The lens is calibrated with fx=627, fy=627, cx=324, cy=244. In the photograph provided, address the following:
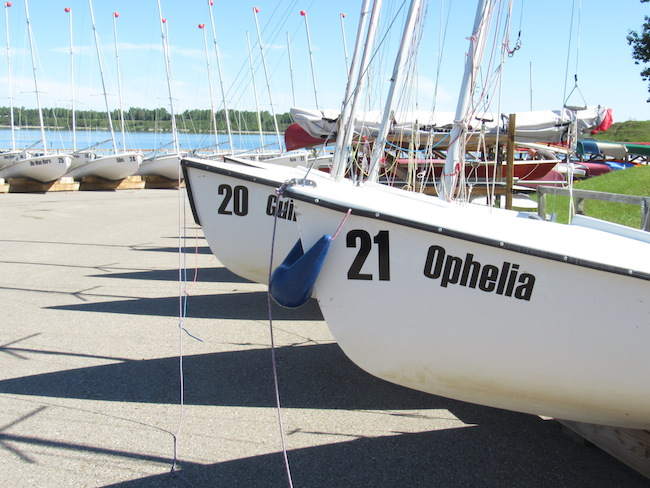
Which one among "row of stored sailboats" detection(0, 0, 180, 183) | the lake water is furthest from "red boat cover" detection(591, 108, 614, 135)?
"row of stored sailboats" detection(0, 0, 180, 183)

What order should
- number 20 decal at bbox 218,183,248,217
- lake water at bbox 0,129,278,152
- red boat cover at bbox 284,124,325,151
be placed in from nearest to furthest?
1. number 20 decal at bbox 218,183,248,217
2. red boat cover at bbox 284,124,325,151
3. lake water at bbox 0,129,278,152

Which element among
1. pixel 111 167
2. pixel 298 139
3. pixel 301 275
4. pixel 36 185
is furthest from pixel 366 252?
pixel 111 167

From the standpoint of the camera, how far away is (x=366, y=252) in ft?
11.1

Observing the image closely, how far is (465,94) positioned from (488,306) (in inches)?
161

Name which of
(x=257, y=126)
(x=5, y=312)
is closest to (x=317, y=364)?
(x=5, y=312)

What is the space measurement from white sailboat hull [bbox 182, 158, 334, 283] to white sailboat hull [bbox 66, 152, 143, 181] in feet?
67.7

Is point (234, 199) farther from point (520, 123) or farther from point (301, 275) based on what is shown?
point (520, 123)

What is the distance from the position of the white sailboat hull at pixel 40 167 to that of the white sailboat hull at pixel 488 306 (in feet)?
73.5

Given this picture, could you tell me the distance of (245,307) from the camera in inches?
275

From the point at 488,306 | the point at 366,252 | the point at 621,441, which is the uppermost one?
the point at 366,252

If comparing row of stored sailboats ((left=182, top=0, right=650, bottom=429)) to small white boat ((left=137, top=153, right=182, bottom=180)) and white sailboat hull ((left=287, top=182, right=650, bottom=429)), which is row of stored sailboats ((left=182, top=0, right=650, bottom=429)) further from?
small white boat ((left=137, top=153, right=182, bottom=180))

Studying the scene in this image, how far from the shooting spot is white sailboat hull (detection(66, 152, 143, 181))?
25.5 m

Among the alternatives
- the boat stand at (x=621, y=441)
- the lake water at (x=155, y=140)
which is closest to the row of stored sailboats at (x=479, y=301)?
the boat stand at (x=621, y=441)

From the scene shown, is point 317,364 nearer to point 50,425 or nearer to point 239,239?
point 239,239
